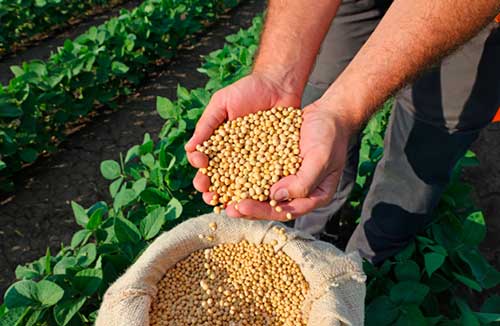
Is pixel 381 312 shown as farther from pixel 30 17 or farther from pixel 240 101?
pixel 30 17

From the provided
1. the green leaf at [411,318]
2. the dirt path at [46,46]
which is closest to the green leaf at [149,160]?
the green leaf at [411,318]

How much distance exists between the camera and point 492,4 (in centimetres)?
139

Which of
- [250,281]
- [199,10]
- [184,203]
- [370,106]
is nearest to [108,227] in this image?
[184,203]

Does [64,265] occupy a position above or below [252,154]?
below

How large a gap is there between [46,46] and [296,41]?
494 cm

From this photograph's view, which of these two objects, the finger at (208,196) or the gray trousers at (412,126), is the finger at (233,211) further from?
the gray trousers at (412,126)

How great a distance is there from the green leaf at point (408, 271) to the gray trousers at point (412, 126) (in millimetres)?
189

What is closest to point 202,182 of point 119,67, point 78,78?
point 78,78

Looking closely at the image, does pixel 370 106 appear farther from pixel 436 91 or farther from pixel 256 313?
pixel 256 313

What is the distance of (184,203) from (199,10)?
3971 mm

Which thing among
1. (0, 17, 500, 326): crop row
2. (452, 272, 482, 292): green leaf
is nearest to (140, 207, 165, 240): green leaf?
(0, 17, 500, 326): crop row

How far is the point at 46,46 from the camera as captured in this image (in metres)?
5.89

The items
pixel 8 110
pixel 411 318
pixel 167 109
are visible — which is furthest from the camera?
pixel 8 110

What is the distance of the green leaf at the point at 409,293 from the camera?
6.59ft
